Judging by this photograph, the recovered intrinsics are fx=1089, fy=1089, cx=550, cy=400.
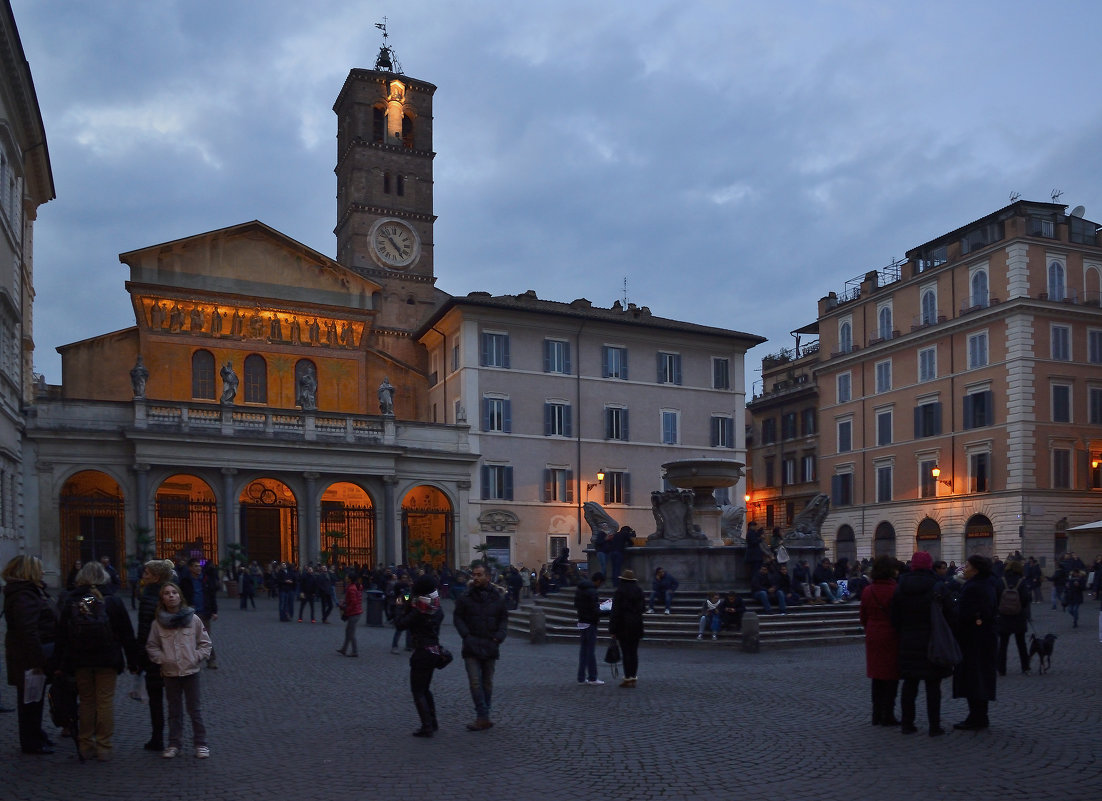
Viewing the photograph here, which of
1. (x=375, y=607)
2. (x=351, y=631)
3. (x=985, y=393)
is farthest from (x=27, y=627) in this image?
(x=985, y=393)

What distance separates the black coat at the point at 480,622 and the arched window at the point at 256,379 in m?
34.8

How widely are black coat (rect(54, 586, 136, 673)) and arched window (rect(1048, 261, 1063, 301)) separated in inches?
1678

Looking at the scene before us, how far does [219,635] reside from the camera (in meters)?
22.1

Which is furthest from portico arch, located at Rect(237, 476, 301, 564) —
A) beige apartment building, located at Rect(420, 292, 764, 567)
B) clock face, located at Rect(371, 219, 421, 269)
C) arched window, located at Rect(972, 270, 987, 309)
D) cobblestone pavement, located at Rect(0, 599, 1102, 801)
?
arched window, located at Rect(972, 270, 987, 309)

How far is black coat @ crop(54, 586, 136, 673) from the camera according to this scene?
28.7 ft

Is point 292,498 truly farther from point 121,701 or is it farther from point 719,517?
point 121,701

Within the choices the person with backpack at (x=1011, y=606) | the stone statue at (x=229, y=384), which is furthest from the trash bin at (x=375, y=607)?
the stone statue at (x=229, y=384)

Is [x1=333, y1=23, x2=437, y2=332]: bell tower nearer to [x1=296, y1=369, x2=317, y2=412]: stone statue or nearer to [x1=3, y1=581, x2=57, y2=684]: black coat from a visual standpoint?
[x1=296, y1=369, x2=317, y2=412]: stone statue

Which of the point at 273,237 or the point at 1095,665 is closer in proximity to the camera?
the point at 1095,665

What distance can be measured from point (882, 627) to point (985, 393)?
125 ft

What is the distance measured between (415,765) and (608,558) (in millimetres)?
15863

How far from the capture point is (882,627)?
986 centimetres

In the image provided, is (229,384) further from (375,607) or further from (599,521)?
(599,521)

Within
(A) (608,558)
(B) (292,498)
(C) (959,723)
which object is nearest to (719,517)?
(A) (608,558)
